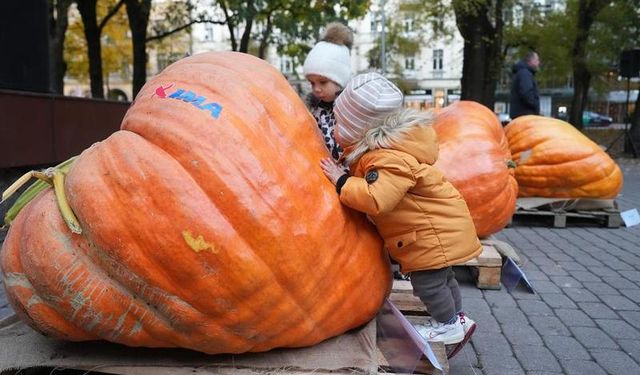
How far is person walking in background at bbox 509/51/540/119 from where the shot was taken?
7188 mm

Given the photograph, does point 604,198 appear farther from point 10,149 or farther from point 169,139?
point 10,149

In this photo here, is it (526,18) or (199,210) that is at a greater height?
(526,18)

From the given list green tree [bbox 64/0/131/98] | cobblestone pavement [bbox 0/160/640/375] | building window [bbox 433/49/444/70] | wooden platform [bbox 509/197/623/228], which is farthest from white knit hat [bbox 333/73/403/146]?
building window [bbox 433/49/444/70]

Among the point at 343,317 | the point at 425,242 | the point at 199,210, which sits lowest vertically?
the point at 343,317

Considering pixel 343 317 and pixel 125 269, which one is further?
pixel 343 317

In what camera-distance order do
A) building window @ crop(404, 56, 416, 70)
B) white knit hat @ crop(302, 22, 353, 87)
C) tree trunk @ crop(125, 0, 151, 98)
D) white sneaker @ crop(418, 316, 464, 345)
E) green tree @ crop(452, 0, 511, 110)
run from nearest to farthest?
white sneaker @ crop(418, 316, 464, 345)
white knit hat @ crop(302, 22, 353, 87)
green tree @ crop(452, 0, 511, 110)
tree trunk @ crop(125, 0, 151, 98)
building window @ crop(404, 56, 416, 70)

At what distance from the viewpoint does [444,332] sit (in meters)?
2.49

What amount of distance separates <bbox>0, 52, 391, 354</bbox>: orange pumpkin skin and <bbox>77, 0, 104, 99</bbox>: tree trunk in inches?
537

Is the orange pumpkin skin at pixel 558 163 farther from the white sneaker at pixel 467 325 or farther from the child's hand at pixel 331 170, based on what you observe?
the child's hand at pixel 331 170

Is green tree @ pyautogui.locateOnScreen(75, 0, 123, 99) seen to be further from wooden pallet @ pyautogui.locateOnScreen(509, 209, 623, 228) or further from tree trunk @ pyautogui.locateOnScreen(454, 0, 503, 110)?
wooden pallet @ pyautogui.locateOnScreen(509, 209, 623, 228)

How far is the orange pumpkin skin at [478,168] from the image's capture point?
3.76 meters

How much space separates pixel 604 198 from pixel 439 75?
53.7 metres

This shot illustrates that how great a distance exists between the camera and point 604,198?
19.7ft

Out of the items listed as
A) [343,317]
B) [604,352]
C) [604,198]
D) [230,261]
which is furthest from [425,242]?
[604,198]
